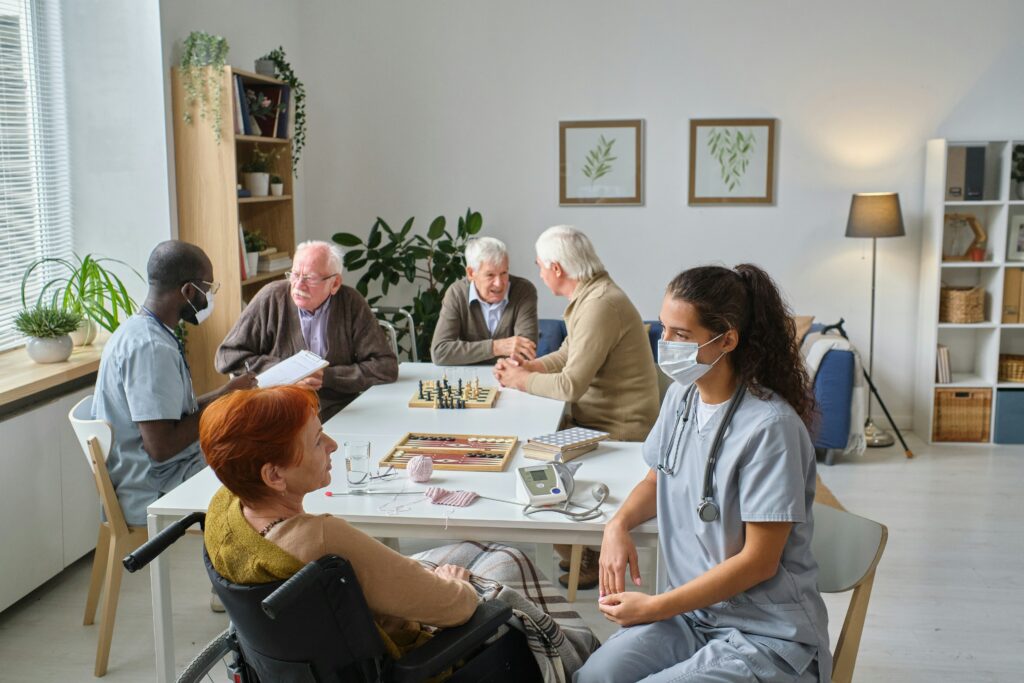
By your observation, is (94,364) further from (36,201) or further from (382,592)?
(382,592)

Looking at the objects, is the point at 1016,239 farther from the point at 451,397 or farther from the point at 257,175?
the point at 257,175

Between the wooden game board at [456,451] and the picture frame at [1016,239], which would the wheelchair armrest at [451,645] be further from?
the picture frame at [1016,239]

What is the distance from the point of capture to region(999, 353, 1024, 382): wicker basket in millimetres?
5750

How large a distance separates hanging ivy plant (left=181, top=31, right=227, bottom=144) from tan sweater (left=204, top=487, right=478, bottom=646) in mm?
3008

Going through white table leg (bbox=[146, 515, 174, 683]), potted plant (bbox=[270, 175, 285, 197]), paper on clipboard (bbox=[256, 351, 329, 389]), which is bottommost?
white table leg (bbox=[146, 515, 174, 683])

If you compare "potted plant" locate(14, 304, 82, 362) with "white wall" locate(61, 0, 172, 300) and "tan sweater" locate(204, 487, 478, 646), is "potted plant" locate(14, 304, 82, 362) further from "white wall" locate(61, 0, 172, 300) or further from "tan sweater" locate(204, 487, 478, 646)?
"tan sweater" locate(204, 487, 478, 646)

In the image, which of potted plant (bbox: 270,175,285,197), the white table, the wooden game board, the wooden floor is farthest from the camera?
potted plant (bbox: 270,175,285,197)

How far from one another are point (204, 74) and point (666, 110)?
2.69 m

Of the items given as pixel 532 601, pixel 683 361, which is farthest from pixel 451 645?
pixel 683 361

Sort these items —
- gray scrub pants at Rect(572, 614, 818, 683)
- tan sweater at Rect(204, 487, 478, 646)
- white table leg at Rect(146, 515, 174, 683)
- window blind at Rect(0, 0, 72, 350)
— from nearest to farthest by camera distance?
tan sweater at Rect(204, 487, 478, 646), gray scrub pants at Rect(572, 614, 818, 683), white table leg at Rect(146, 515, 174, 683), window blind at Rect(0, 0, 72, 350)

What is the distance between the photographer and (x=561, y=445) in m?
2.86

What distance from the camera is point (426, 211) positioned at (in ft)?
20.2

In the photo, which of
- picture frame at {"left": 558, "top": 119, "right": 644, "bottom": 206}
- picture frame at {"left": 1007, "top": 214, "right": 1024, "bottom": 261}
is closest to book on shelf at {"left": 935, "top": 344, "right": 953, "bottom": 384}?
picture frame at {"left": 1007, "top": 214, "right": 1024, "bottom": 261}

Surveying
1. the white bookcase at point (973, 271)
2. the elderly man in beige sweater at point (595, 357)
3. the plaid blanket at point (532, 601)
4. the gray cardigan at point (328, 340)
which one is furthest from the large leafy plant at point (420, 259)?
the plaid blanket at point (532, 601)
